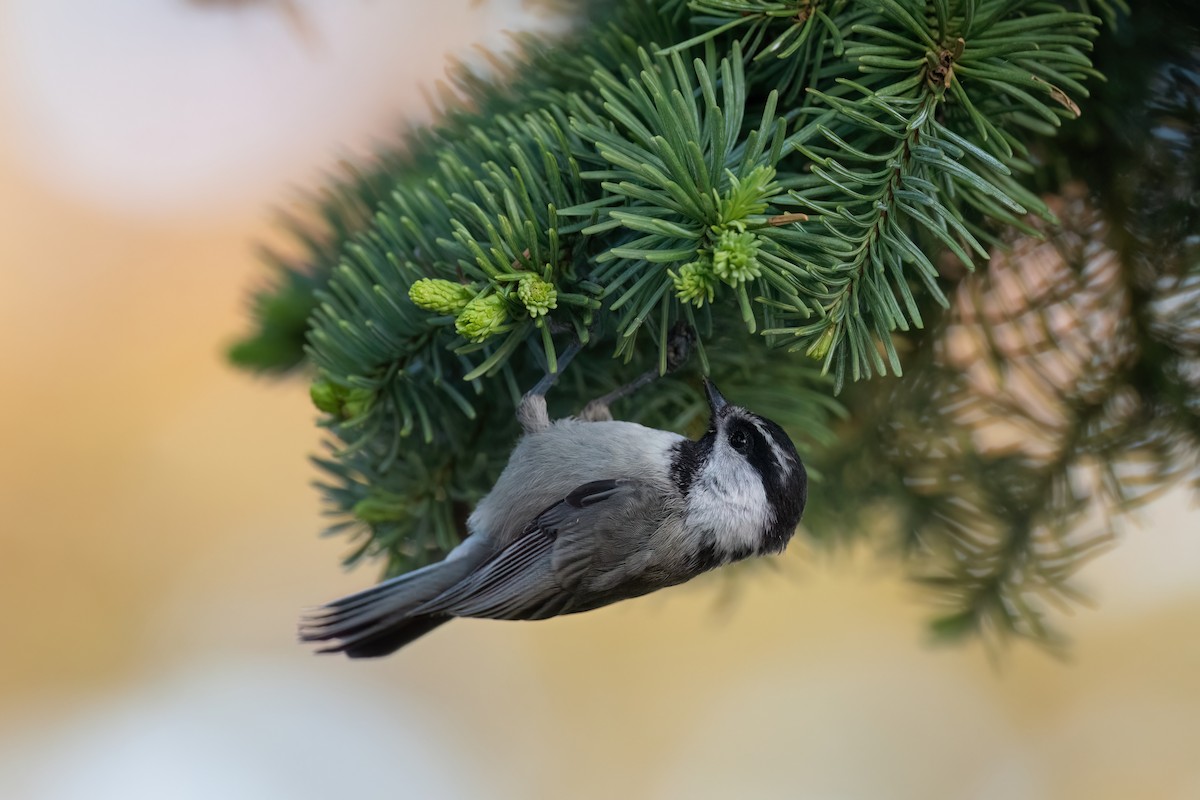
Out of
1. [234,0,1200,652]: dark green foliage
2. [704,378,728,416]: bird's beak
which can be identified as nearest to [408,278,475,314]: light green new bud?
[234,0,1200,652]: dark green foliage

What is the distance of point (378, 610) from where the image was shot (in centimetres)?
83

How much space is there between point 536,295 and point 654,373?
16 centimetres

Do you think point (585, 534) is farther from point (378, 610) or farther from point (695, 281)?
point (695, 281)

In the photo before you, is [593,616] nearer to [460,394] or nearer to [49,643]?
[49,643]

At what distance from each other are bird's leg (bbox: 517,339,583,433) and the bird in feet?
0.11

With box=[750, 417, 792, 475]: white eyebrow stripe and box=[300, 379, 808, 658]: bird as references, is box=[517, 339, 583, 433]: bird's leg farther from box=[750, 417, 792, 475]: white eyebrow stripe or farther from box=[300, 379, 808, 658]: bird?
box=[750, 417, 792, 475]: white eyebrow stripe

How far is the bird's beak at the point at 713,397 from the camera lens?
28.5 inches

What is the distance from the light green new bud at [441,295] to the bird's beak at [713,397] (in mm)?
235

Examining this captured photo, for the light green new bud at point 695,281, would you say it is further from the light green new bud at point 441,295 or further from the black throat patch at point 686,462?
the black throat patch at point 686,462

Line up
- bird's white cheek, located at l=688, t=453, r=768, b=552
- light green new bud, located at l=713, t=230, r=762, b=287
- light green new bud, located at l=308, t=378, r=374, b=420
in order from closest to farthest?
light green new bud, located at l=713, t=230, r=762, b=287 → light green new bud, located at l=308, t=378, r=374, b=420 → bird's white cheek, located at l=688, t=453, r=768, b=552

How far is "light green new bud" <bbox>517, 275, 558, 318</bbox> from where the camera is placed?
1.76 ft

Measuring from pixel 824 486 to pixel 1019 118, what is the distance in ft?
1.17

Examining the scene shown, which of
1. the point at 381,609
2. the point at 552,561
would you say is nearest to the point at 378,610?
the point at 381,609

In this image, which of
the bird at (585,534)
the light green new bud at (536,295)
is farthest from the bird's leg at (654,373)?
the light green new bud at (536,295)
